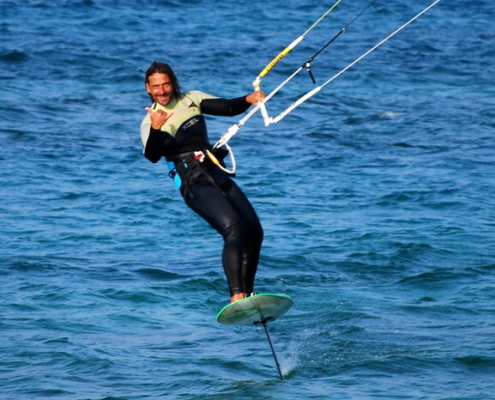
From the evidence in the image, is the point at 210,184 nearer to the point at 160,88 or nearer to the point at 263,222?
the point at 160,88

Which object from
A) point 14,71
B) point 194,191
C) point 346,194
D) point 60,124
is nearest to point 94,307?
point 194,191

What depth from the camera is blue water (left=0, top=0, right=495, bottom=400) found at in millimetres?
9094

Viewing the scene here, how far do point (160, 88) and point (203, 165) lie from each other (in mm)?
710

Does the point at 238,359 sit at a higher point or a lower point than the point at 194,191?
lower

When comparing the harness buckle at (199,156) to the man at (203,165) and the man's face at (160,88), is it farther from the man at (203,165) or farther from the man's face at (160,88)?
the man's face at (160,88)

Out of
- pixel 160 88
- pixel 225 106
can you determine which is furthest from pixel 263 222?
pixel 160 88

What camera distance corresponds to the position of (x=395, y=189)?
16.3m

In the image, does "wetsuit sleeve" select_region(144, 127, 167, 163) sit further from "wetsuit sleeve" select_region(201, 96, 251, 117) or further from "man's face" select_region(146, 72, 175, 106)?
"wetsuit sleeve" select_region(201, 96, 251, 117)

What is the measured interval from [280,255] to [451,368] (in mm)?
4370

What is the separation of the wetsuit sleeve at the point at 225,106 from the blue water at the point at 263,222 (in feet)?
7.80

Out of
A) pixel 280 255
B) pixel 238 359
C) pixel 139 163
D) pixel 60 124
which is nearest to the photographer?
pixel 238 359

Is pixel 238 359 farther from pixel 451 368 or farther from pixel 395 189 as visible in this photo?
pixel 395 189

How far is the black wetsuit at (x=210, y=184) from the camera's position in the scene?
306 inches

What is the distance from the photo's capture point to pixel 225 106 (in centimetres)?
Result: 810
